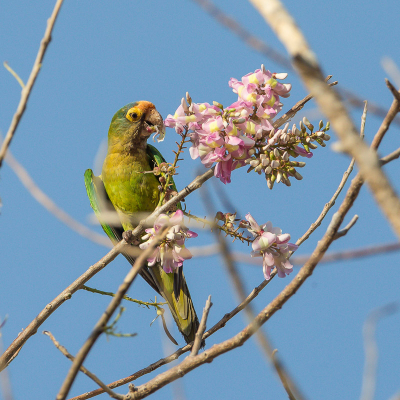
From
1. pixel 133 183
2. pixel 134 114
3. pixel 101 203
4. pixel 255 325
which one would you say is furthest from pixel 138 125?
pixel 255 325

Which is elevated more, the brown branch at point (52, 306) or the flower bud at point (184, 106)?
the flower bud at point (184, 106)

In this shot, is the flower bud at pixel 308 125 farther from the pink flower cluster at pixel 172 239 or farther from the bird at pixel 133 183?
the bird at pixel 133 183

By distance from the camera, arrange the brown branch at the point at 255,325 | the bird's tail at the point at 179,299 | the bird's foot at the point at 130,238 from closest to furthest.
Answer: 1. the brown branch at the point at 255,325
2. the bird's foot at the point at 130,238
3. the bird's tail at the point at 179,299

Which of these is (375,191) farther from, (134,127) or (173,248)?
(134,127)

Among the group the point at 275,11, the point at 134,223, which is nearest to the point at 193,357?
the point at 275,11

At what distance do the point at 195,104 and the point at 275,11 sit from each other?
1916 millimetres

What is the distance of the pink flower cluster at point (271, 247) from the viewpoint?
2.94 m

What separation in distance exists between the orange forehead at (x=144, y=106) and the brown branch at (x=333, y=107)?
4330mm

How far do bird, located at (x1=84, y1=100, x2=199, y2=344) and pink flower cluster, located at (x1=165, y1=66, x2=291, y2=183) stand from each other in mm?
1977

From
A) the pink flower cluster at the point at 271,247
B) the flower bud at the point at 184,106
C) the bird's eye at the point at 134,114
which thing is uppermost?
the bird's eye at the point at 134,114

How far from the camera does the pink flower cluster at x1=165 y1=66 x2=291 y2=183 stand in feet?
9.52

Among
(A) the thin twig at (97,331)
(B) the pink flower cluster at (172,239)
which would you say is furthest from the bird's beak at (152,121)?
(A) the thin twig at (97,331)

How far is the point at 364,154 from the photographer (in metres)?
0.92

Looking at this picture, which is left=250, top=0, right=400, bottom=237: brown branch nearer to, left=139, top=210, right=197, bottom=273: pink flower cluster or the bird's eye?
left=139, top=210, right=197, bottom=273: pink flower cluster
